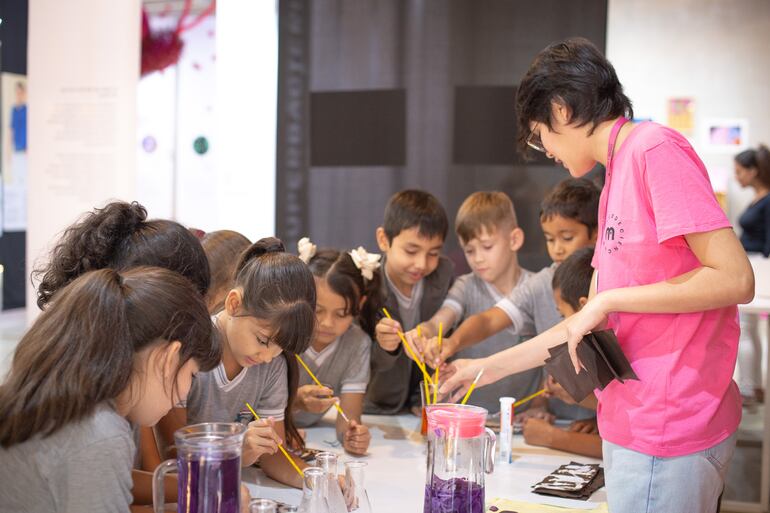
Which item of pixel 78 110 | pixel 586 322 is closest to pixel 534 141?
pixel 586 322

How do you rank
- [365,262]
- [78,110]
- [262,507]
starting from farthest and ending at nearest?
1. [78,110]
2. [365,262]
3. [262,507]

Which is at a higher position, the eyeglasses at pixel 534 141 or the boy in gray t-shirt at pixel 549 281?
the eyeglasses at pixel 534 141

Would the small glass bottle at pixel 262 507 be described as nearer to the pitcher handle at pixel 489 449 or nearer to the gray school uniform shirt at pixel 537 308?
the pitcher handle at pixel 489 449

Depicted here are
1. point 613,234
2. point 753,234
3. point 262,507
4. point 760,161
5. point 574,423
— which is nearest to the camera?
point 262,507

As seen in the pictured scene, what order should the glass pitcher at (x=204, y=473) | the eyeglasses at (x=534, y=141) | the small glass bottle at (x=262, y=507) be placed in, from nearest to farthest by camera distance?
the glass pitcher at (x=204, y=473)
the small glass bottle at (x=262, y=507)
the eyeglasses at (x=534, y=141)

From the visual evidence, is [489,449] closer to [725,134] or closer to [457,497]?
[457,497]

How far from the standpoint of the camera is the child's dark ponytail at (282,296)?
6.25 ft

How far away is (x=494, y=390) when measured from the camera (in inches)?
112

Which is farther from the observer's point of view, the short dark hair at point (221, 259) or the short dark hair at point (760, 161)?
the short dark hair at point (760, 161)

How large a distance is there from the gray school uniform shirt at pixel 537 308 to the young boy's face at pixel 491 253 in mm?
160

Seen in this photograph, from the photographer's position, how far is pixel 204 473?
1202 millimetres

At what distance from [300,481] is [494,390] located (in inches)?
42.1

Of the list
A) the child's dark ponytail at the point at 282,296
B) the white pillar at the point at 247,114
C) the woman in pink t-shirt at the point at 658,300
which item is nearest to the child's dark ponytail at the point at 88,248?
the child's dark ponytail at the point at 282,296

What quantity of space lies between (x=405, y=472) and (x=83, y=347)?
1068mm
